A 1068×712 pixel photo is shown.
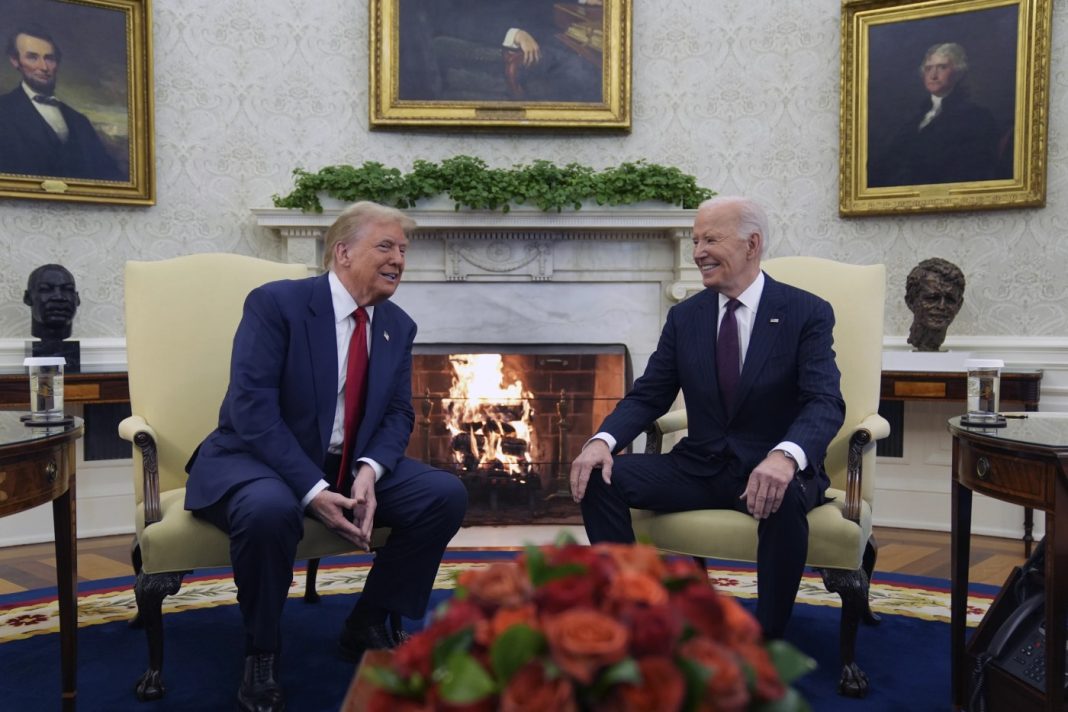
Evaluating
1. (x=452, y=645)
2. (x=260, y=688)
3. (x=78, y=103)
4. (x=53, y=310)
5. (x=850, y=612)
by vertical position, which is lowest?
(x=260, y=688)

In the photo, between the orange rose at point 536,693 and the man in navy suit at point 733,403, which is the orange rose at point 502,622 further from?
the man in navy suit at point 733,403

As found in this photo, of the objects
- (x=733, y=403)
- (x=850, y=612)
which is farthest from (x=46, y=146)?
(x=850, y=612)

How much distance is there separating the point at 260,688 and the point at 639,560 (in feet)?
5.58

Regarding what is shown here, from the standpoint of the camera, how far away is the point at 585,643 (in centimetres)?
76

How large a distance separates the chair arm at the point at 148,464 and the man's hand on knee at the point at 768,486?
5.39 feet

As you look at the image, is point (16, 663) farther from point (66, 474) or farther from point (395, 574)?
point (395, 574)

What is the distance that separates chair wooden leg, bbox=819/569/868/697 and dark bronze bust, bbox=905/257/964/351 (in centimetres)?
233

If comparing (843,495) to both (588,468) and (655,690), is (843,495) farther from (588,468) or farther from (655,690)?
(655,690)

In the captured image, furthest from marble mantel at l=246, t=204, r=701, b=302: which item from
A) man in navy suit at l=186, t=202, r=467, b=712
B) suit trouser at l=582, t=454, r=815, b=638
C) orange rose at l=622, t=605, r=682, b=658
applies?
orange rose at l=622, t=605, r=682, b=658

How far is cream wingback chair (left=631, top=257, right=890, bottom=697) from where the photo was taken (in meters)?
Result: 2.41

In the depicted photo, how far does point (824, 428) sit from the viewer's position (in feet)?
8.07

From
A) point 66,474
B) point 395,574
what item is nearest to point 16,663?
point 66,474

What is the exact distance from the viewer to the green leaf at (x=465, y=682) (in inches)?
30.7

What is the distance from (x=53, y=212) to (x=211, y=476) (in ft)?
9.50
